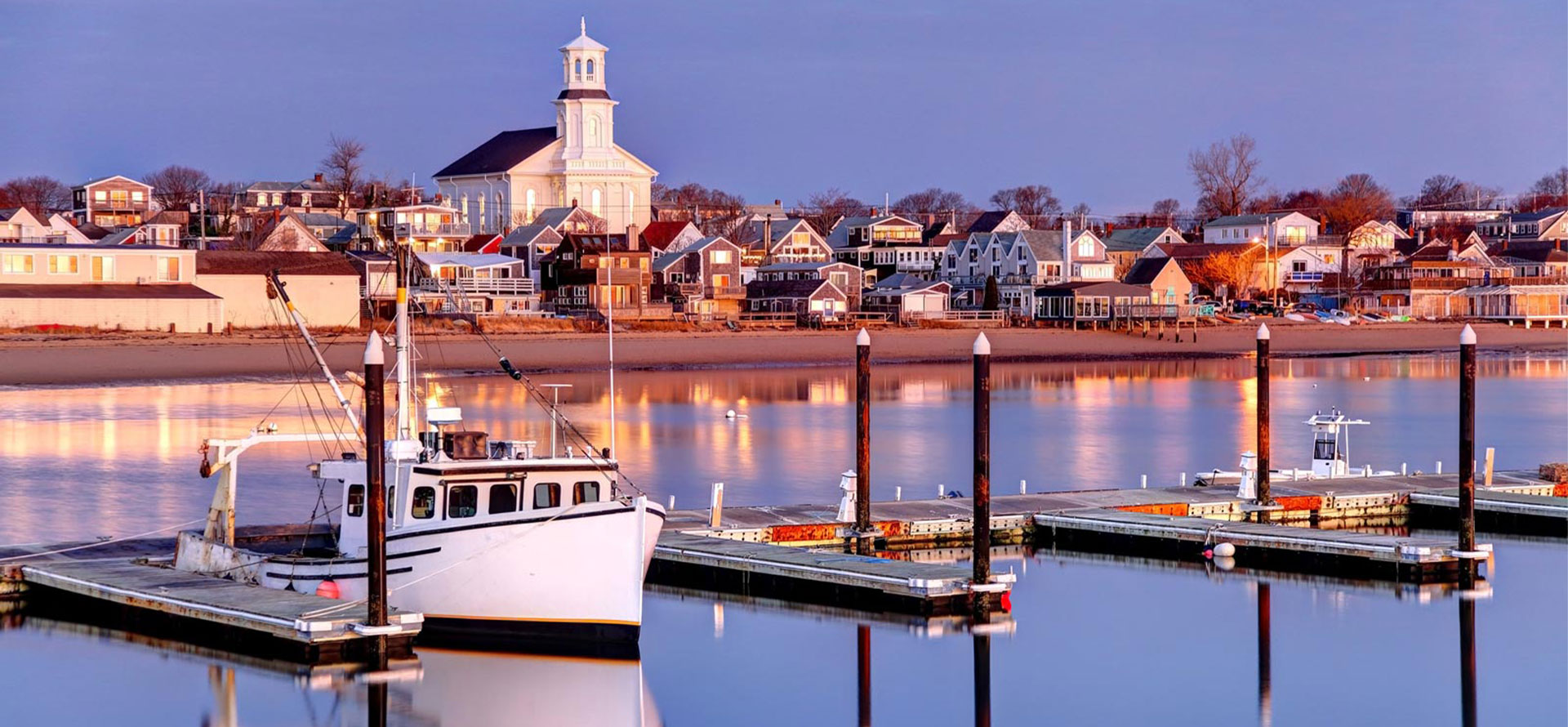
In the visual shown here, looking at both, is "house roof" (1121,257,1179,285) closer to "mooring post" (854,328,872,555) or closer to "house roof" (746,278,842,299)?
"house roof" (746,278,842,299)

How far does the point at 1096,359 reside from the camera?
102 metres

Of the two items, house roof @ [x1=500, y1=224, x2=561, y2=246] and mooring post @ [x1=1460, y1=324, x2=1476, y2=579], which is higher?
house roof @ [x1=500, y1=224, x2=561, y2=246]

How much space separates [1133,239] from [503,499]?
122071 millimetres

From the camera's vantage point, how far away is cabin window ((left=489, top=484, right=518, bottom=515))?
24.2m

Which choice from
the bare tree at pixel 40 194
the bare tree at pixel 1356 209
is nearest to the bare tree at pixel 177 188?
the bare tree at pixel 40 194

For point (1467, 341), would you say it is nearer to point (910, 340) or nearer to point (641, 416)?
point (641, 416)

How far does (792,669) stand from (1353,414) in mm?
43914

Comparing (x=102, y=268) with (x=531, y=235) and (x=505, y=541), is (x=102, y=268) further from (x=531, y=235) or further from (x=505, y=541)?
(x=505, y=541)

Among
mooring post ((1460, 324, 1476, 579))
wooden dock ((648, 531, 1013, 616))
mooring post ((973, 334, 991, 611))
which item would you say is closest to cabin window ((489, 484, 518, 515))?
wooden dock ((648, 531, 1013, 616))

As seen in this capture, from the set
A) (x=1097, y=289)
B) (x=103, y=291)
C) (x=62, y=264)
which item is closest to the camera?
(x=103, y=291)

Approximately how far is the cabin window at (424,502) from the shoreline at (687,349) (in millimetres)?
38418

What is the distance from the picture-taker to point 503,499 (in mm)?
24281

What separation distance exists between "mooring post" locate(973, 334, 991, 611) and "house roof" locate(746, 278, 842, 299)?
82835 millimetres

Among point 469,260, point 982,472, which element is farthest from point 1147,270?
point 982,472
